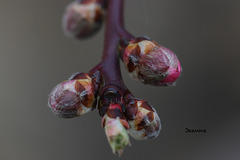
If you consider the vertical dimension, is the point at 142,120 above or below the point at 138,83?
above

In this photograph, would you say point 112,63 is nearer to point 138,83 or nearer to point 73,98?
point 73,98

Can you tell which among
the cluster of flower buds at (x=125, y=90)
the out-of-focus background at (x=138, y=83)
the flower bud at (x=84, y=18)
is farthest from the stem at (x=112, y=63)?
the out-of-focus background at (x=138, y=83)

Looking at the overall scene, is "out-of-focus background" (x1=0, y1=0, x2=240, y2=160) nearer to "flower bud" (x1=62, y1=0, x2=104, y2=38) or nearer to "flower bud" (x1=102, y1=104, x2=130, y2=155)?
"flower bud" (x1=62, y1=0, x2=104, y2=38)

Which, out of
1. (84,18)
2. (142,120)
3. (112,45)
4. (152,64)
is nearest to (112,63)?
(112,45)

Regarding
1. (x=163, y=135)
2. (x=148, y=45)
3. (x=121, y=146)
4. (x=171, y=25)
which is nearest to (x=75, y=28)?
(x=148, y=45)

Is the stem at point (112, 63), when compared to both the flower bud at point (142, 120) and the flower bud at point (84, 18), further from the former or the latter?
the flower bud at point (84, 18)

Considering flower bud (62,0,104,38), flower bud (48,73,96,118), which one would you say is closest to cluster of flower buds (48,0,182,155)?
flower bud (48,73,96,118)
